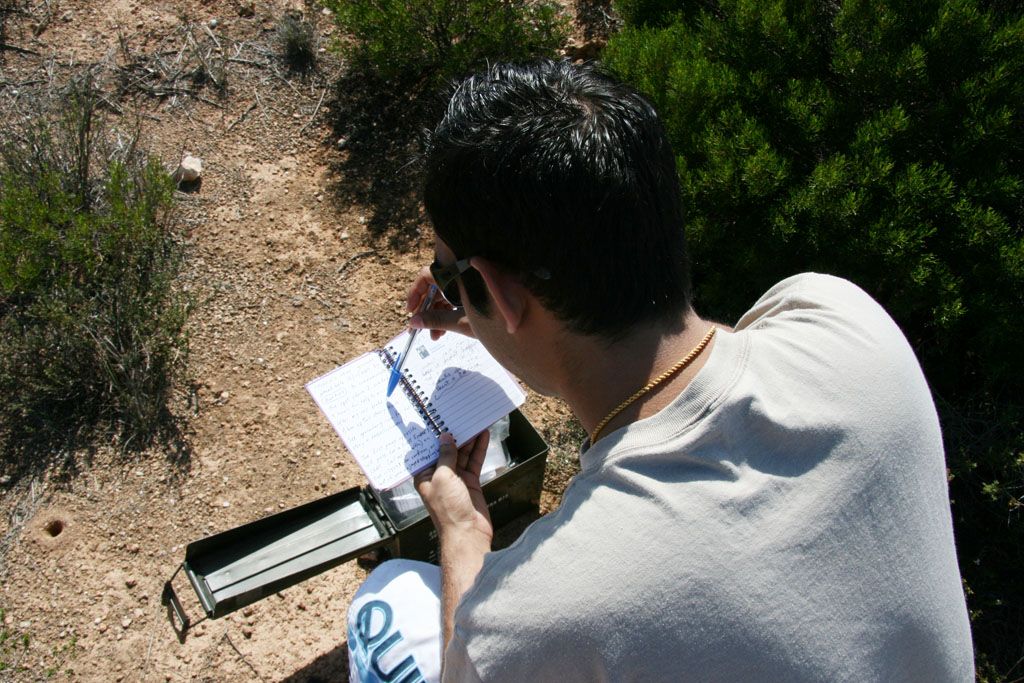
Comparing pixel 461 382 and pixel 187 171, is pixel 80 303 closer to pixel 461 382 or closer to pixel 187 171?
pixel 187 171

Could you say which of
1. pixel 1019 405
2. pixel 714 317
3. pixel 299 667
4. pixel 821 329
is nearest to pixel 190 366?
pixel 299 667

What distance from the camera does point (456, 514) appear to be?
1.60 m

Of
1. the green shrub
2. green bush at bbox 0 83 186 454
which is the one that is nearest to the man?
green bush at bbox 0 83 186 454

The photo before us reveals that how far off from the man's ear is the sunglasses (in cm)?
3

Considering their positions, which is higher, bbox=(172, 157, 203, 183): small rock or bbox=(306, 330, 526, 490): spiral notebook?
bbox=(306, 330, 526, 490): spiral notebook

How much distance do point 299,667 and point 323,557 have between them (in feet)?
1.66

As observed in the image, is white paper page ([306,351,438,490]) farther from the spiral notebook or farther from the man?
the man

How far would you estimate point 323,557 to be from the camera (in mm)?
1988

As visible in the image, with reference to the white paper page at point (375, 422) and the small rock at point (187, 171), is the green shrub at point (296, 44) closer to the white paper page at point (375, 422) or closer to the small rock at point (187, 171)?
the small rock at point (187, 171)

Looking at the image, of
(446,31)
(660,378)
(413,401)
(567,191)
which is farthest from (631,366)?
(446,31)

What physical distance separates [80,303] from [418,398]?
1698 millimetres

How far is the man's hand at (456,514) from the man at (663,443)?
0.17ft

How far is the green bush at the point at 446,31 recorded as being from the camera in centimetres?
333

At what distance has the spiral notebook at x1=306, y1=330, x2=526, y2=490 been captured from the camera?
5.95 feet
